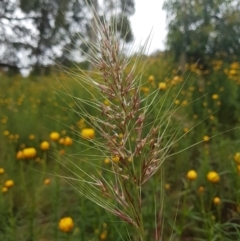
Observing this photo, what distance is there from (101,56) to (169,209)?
5.16ft

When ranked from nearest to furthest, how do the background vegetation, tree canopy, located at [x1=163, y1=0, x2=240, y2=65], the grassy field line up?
1. the grassy field
2. the background vegetation
3. tree canopy, located at [x1=163, y1=0, x2=240, y2=65]

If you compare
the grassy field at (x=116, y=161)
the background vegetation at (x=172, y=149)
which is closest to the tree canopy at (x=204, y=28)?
the background vegetation at (x=172, y=149)

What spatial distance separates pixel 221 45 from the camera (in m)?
5.21

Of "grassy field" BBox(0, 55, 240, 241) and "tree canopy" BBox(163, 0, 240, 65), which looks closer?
"grassy field" BBox(0, 55, 240, 241)

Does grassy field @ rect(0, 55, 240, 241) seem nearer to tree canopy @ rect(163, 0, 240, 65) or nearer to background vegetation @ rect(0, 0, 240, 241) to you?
background vegetation @ rect(0, 0, 240, 241)

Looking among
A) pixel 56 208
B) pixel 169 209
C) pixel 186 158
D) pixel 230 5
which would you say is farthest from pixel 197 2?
pixel 56 208

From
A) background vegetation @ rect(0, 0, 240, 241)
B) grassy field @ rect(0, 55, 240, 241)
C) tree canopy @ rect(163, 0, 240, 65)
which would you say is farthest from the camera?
tree canopy @ rect(163, 0, 240, 65)

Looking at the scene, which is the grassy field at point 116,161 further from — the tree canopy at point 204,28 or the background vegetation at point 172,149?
the tree canopy at point 204,28

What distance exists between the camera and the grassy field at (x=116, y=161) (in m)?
1.55

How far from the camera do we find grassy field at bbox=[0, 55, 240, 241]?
1549mm

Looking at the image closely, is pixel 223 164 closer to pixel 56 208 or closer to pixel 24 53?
pixel 56 208

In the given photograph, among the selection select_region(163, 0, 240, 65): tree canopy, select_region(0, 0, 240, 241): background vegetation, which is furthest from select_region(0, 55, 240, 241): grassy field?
select_region(163, 0, 240, 65): tree canopy

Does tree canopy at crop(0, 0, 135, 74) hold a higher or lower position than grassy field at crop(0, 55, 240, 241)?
higher

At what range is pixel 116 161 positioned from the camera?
3.44 feet
